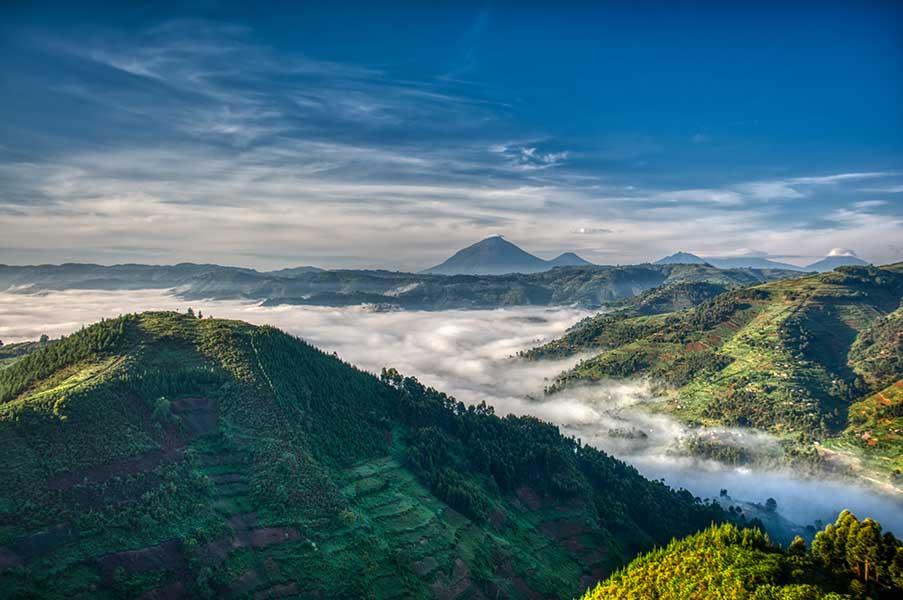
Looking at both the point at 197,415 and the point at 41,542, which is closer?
the point at 41,542

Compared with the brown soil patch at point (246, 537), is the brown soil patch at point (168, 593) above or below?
below

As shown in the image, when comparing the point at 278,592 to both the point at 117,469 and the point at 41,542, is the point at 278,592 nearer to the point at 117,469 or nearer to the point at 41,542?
the point at 41,542

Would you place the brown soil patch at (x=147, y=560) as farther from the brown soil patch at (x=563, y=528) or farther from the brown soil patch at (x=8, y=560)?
the brown soil patch at (x=563, y=528)

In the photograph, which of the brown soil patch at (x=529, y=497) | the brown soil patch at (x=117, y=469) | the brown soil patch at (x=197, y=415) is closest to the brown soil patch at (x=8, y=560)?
the brown soil patch at (x=117, y=469)

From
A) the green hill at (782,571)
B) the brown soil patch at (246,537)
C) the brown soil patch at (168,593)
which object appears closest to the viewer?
the green hill at (782,571)

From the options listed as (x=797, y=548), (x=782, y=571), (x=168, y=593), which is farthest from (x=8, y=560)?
(x=797, y=548)

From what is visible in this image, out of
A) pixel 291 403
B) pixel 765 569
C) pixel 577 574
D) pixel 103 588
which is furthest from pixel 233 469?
pixel 765 569

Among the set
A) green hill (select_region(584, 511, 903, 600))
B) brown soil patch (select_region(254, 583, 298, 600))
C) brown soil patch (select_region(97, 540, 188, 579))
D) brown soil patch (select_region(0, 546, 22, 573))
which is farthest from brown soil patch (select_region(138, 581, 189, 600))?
green hill (select_region(584, 511, 903, 600))
